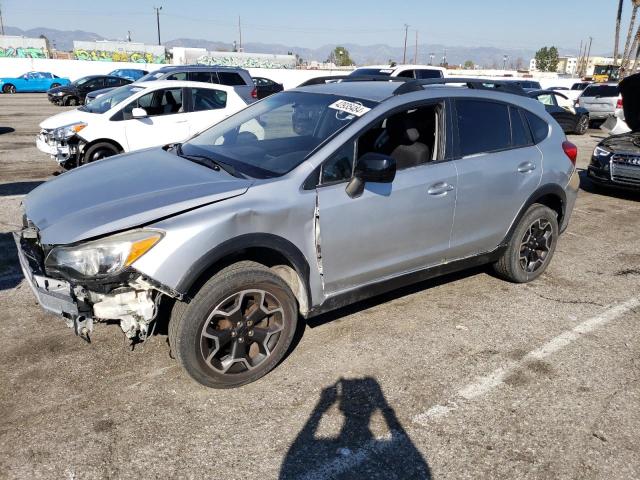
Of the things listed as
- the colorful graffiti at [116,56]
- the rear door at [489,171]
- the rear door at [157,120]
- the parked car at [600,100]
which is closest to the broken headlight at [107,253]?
the rear door at [489,171]

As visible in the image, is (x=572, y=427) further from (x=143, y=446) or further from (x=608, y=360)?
(x=143, y=446)

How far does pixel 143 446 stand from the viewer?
2740mm

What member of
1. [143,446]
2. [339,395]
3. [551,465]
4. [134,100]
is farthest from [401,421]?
[134,100]

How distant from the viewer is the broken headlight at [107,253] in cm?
279

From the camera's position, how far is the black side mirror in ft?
10.8

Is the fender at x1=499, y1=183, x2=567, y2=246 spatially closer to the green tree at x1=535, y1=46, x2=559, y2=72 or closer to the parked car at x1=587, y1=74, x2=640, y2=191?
the parked car at x1=587, y1=74, x2=640, y2=191

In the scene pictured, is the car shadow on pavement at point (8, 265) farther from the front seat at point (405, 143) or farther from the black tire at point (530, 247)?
the black tire at point (530, 247)

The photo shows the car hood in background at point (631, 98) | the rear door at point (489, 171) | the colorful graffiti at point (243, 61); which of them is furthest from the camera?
the colorful graffiti at point (243, 61)

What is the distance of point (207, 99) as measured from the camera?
9.80 meters

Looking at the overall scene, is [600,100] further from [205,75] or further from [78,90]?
[78,90]

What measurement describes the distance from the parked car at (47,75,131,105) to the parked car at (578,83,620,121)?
2047cm

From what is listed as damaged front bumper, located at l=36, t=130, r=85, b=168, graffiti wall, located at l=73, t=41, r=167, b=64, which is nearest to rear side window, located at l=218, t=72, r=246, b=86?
damaged front bumper, located at l=36, t=130, r=85, b=168

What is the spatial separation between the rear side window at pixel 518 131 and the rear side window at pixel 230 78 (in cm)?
1017

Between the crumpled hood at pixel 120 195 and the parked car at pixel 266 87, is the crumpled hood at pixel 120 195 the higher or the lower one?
the higher one
